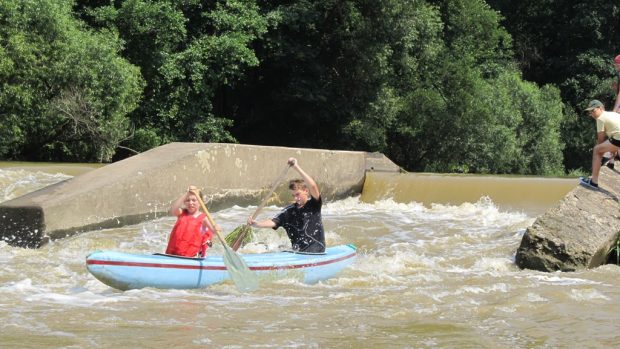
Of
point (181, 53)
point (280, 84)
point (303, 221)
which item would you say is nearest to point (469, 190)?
point (303, 221)

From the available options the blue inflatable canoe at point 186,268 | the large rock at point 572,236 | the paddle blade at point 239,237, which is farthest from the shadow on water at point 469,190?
the blue inflatable canoe at point 186,268

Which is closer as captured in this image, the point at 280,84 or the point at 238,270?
the point at 238,270

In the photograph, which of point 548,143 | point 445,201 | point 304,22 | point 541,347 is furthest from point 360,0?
point 541,347

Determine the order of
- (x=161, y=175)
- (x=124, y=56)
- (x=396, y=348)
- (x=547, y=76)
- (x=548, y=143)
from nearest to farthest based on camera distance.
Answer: (x=396, y=348)
(x=161, y=175)
(x=124, y=56)
(x=548, y=143)
(x=547, y=76)

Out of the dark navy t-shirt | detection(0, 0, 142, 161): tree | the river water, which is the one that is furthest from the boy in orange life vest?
detection(0, 0, 142, 161): tree

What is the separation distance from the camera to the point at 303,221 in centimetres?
882

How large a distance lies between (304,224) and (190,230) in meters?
1.20

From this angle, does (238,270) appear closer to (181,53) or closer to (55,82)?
(55,82)

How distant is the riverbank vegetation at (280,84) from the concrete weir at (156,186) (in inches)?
309

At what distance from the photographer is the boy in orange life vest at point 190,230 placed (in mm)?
8188

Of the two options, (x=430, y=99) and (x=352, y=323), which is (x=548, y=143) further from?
(x=352, y=323)

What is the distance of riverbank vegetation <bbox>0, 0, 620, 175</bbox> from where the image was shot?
805 inches

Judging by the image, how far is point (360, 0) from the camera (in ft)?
83.4

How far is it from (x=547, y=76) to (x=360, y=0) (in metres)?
13.3
